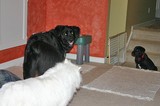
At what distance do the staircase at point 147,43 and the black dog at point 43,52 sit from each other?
8.75 ft

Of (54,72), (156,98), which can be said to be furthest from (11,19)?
(54,72)

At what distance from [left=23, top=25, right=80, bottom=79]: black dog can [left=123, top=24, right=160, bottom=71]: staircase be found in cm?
267

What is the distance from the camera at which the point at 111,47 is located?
4.80 m

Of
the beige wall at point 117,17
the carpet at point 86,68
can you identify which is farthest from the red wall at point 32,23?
the beige wall at point 117,17

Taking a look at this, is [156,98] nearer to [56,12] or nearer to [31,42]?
[31,42]

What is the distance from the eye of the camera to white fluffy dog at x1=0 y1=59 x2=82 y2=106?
147cm

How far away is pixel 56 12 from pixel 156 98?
2430 millimetres

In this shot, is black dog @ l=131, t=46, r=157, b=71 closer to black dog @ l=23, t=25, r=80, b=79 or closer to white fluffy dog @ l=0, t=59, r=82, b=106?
black dog @ l=23, t=25, r=80, b=79

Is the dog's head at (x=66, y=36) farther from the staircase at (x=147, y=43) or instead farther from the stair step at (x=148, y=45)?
the stair step at (x=148, y=45)

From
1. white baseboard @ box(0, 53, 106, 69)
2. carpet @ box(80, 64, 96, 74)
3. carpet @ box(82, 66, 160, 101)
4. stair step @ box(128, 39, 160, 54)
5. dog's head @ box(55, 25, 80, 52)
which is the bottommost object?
carpet @ box(82, 66, 160, 101)

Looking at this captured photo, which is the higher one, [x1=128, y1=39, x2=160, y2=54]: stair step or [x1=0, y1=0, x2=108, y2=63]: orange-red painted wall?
[x1=0, y1=0, x2=108, y2=63]: orange-red painted wall

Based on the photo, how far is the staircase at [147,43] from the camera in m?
5.27

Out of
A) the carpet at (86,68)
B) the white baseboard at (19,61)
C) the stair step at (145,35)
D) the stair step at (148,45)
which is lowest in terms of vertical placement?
the carpet at (86,68)

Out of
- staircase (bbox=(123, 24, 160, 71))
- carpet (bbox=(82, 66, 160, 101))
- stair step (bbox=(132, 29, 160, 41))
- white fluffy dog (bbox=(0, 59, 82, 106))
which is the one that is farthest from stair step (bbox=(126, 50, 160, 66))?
white fluffy dog (bbox=(0, 59, 82, 106))
